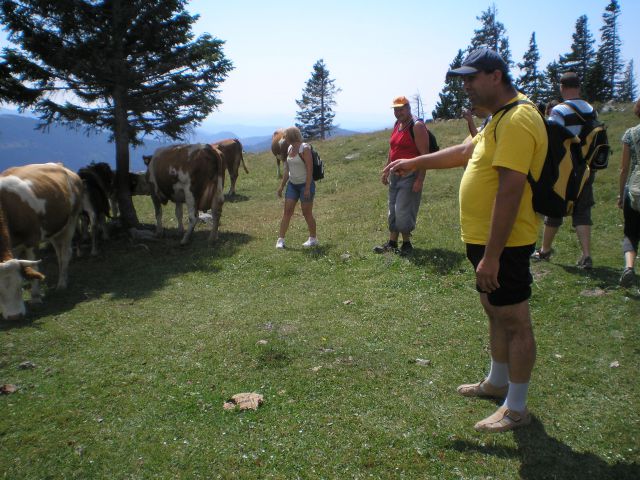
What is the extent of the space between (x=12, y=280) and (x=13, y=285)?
0.25 feet

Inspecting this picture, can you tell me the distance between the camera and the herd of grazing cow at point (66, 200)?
669 cm

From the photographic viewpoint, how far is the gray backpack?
5582mm

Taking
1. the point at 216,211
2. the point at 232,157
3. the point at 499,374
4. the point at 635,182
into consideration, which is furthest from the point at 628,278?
the point at 232,157

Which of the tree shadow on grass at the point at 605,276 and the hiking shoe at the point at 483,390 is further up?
the tree shadow on grass at the point at 605,276

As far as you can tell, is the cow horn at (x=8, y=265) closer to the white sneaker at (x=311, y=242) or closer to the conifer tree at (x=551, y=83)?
the white sneaker at (x=311, y=242)

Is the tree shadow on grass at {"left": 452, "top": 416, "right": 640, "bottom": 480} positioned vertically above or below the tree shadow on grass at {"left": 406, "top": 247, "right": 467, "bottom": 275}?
below

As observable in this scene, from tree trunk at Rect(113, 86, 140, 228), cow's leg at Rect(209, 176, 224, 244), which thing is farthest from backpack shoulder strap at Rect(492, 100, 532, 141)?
tree trunk at Rect(113, 86, 140, 228)

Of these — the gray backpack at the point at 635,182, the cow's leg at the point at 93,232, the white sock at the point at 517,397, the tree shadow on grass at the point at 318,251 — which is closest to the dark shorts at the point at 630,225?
the gray backpack at the point at 635,182

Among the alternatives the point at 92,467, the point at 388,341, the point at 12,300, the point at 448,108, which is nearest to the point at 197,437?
the point at 92,467

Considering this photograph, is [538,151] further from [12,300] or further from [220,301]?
[12,300]

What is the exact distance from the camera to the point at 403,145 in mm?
7801

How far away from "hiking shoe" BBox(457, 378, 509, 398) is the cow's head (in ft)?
18.2

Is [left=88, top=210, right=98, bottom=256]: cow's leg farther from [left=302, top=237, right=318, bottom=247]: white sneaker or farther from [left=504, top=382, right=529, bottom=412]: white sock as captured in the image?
[left=504, top=382, right=529, bottom=412]: white sock

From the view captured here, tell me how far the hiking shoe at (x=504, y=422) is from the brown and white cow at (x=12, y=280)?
5.80 m
